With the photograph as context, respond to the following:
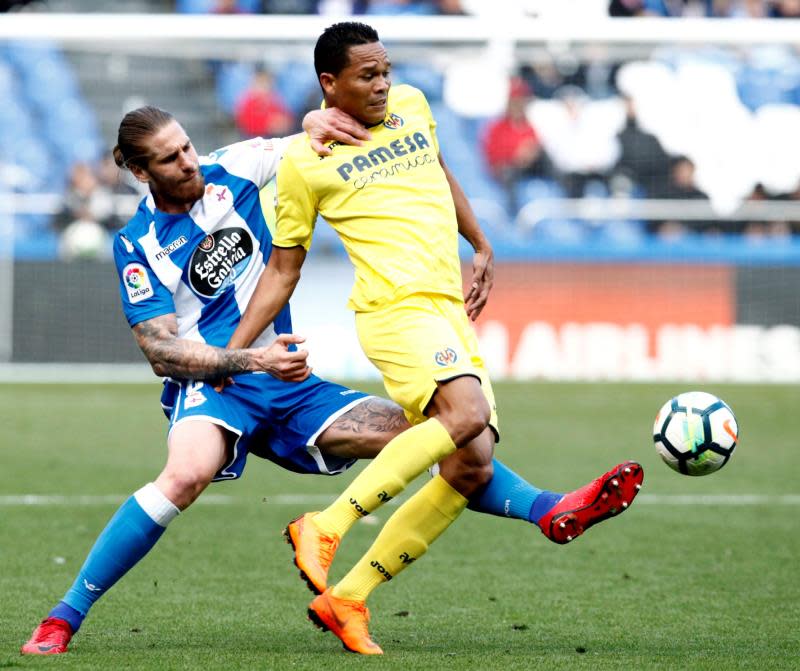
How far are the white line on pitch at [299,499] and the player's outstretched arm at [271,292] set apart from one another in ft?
12.7

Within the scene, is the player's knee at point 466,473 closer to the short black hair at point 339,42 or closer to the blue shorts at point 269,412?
the blue shorts at point 269,412

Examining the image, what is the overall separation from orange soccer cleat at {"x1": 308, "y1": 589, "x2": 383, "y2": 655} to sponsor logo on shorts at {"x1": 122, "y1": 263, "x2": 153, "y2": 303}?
1.34 m

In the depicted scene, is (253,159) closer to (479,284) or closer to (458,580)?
(479,284)

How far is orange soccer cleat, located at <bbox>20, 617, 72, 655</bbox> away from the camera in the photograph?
16.4 ft

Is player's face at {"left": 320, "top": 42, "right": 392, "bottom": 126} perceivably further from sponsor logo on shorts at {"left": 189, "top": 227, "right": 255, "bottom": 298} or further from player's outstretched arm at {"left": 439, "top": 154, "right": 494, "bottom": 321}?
sponsor logo on shorts at {"left": 189, "top": 227, "right": 255, "bottom": 298}

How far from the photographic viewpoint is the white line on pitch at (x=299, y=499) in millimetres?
9156

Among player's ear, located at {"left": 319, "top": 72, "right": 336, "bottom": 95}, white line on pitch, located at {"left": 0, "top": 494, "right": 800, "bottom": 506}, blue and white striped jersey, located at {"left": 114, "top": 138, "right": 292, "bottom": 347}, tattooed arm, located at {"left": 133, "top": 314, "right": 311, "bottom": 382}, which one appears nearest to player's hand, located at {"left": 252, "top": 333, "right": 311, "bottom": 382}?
tattooed arm, located at {"left": 133, "top": 314, "right": 311, "bottom": 382}

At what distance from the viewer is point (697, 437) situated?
5.77 meters

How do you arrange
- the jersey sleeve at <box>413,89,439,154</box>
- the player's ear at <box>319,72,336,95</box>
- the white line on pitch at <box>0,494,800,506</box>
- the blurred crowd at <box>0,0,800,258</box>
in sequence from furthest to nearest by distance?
the blurred crowd at <box>0,0,800,258</box>, the white line on pitch at <box>0,494,800,506</box>, the jersey sleeve at <box>413,89,439,154</box>, the player's ear at <box>319,72,336,95</box>

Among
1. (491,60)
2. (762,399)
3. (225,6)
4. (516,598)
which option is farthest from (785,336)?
(516,598)

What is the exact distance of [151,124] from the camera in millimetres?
5504

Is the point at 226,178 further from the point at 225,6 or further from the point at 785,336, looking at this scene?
the point at 225,6

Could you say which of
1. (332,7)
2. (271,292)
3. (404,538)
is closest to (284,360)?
(271,292)

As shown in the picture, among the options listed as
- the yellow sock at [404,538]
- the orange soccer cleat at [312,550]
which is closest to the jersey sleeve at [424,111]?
the yellow sock at [404,538]
